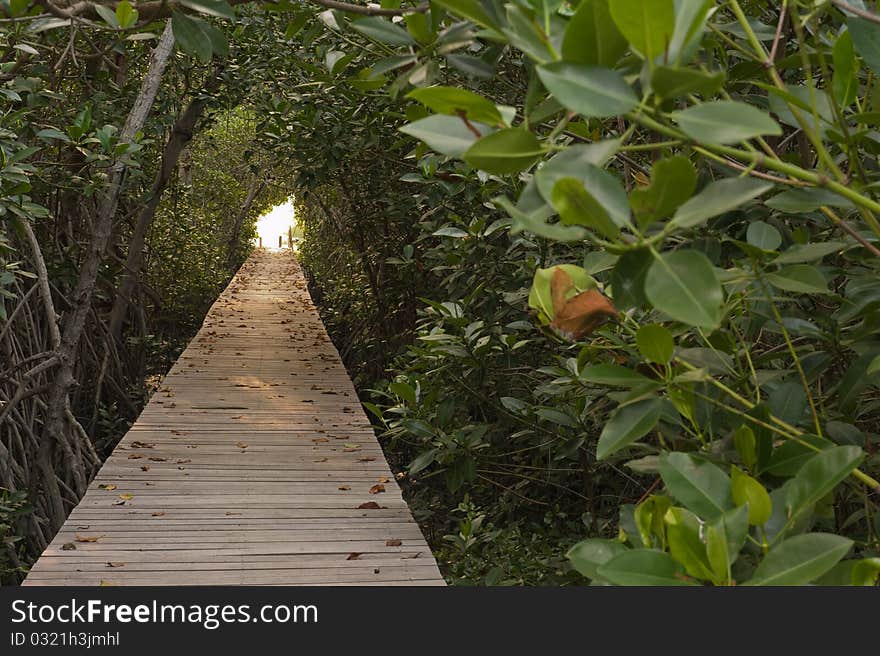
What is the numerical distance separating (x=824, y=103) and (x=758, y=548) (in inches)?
20.2

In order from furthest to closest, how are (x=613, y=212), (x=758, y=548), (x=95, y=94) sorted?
(x=95, y=94), (x=758, y=548), (x=613, y=212)

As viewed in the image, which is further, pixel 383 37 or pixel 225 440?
pixel 225 440

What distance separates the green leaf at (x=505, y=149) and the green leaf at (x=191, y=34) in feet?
3.21

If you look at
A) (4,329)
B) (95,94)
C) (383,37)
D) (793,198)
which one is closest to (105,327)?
(95,94)

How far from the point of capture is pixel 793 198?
0.95 metres

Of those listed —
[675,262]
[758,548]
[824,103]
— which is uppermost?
[824,103]

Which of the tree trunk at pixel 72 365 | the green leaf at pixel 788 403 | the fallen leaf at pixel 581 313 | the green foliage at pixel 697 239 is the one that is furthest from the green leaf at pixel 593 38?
the tree trunk at pixel 72 365

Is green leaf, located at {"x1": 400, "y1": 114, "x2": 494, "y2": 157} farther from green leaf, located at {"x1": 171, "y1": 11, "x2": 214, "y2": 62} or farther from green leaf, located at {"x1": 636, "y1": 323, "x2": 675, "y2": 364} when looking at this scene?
green leaf, located at {"x1": 171, "y1": 11, "x2": 214, "y2": 62}

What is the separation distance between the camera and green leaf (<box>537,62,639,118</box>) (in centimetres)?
66

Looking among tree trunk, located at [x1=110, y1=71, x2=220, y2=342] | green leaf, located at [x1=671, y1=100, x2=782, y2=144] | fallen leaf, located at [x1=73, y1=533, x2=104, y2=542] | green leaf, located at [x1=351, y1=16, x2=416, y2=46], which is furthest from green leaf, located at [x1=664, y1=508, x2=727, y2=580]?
tree trunk, located at [x1=110, y1=71, x2=220, y2=342]

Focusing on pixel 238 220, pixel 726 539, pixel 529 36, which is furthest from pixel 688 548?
pixel 238 220

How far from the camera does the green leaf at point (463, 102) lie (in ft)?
2.49
